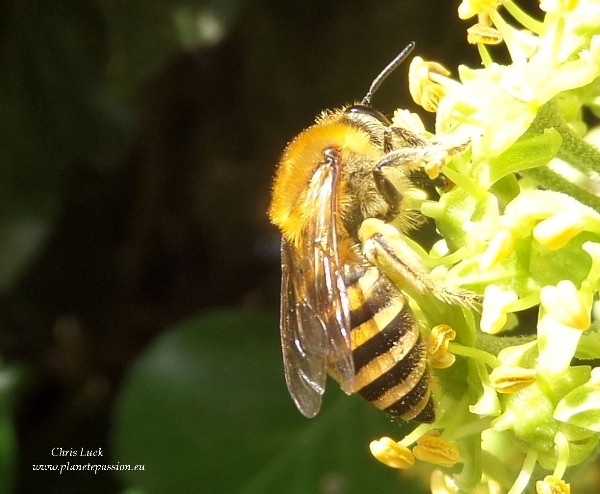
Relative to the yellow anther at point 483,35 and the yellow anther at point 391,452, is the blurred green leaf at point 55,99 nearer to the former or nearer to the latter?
the yellow anther at point 483,35

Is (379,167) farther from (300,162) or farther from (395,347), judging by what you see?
(395,347)

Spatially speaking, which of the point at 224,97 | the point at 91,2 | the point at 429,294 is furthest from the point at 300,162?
the point at 224,97

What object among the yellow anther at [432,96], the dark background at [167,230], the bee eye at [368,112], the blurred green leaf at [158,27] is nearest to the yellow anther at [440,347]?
the yellow anther at [432,96]

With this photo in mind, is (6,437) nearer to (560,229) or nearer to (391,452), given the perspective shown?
(391,452)

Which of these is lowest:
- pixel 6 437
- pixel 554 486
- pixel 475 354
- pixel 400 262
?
pixel 554 486

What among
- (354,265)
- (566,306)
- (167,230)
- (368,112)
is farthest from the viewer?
(167,230)

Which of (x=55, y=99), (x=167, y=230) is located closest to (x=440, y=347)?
(x=55, y=99)
